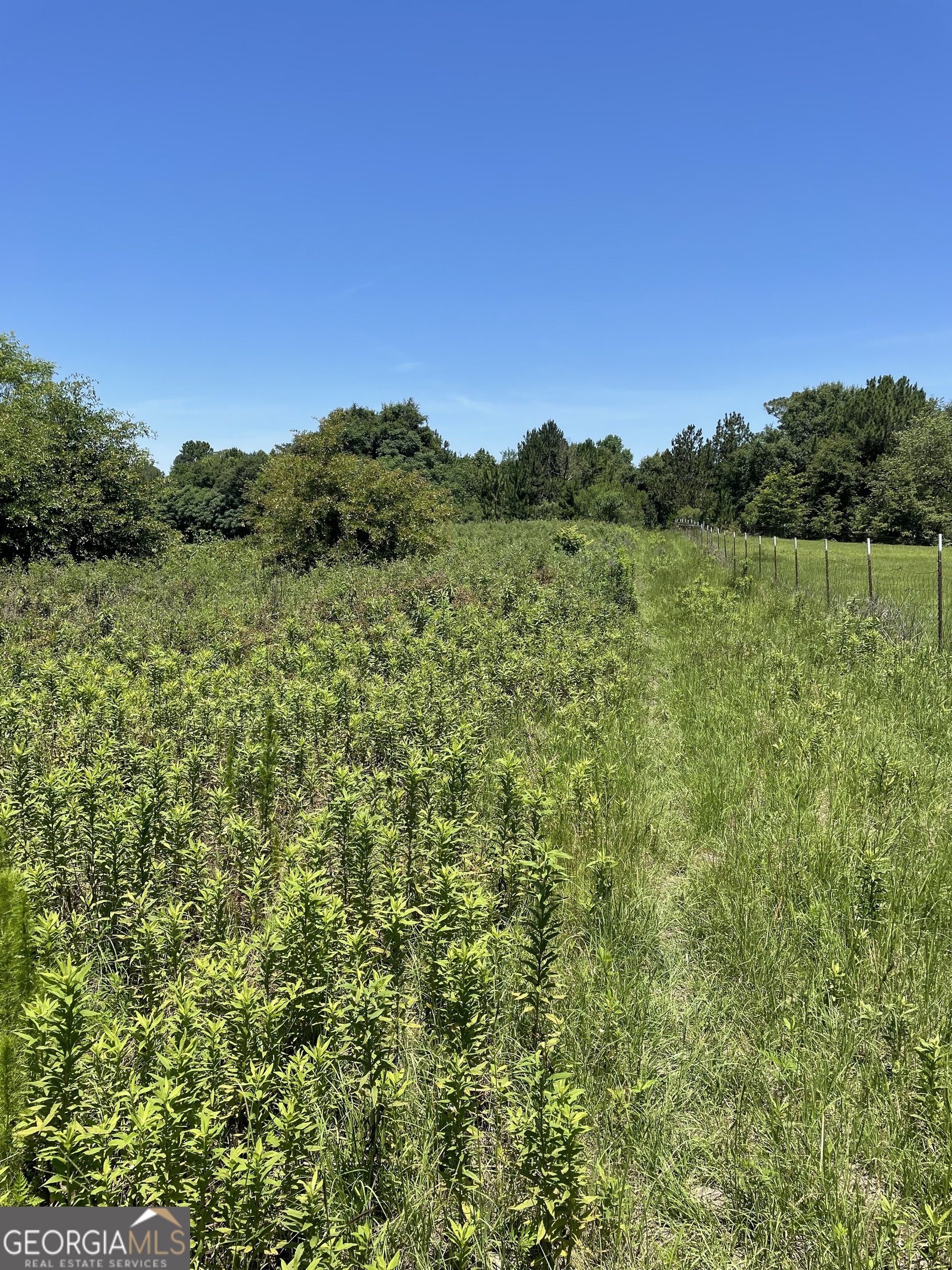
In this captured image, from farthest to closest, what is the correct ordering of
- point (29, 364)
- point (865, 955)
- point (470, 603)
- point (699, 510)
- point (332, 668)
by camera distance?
point (699, 510) → point (29, 364) → point (470, 603) → point (332, 668) → point (865, 955)

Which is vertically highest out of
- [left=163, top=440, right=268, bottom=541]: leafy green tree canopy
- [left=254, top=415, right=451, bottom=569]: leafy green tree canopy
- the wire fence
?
[left=163, top=440, right=268, bottom=541]: leafy green tree canopy

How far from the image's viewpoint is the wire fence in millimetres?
11266

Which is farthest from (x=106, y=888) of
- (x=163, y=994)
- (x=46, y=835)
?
(x=163, y=994)

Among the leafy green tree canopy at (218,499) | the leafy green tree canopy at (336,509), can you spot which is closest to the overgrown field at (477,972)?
the leafy green tree canopy at (336,509)

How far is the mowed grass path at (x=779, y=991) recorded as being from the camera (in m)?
2.10

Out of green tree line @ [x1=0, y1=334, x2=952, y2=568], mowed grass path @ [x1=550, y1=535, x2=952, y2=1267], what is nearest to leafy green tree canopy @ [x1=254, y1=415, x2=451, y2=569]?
green tree line @ [x1=0, y1=334, x2=952, y2=568]

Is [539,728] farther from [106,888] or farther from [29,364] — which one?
[29,364]

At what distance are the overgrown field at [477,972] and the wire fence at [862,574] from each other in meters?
5.64

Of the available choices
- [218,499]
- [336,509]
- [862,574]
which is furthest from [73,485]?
[218,499]

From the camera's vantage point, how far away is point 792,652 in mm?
9250

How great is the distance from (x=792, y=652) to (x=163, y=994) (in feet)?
29.1

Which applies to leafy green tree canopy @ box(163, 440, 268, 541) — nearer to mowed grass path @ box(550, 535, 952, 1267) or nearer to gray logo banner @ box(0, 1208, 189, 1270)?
mowed grass path @ box(550, 535, 952, 1267)

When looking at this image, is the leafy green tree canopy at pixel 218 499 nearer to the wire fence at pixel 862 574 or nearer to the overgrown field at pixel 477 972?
the wire fence at pixel 862 574

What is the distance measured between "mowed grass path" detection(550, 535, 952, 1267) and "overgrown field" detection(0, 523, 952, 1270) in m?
0.02
